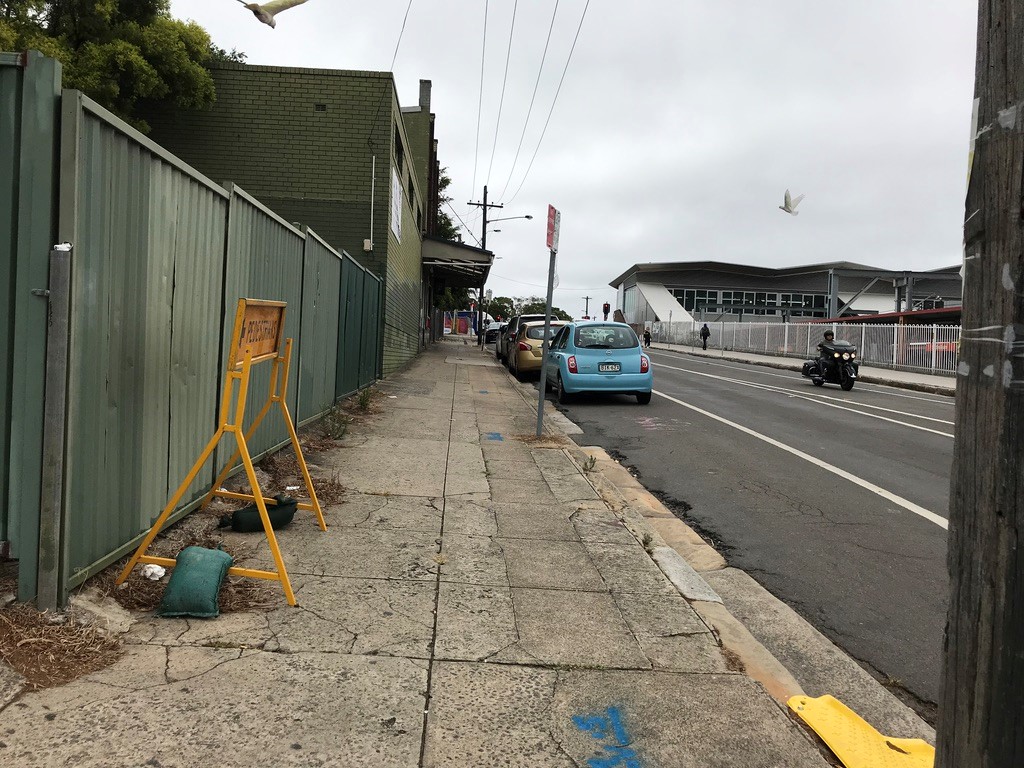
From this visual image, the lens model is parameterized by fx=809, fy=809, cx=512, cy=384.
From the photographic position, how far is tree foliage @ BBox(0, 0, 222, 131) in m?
14.7

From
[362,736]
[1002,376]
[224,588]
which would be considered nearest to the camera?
[1002,376]

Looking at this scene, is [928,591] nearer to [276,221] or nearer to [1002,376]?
[1002,376]

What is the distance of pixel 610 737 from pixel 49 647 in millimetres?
2223

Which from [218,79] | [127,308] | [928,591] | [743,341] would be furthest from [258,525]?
[743,341]

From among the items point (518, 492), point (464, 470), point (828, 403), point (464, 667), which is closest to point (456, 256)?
point (828, 403)

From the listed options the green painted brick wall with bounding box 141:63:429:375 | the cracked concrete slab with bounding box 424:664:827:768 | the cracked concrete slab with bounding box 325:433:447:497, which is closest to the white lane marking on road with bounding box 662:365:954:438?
the cracked concrete slab with bounding box 325:433:447:497

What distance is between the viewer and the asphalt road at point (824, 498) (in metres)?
4.61

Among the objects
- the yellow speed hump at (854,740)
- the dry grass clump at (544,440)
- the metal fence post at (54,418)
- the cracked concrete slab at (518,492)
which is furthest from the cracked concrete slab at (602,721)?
the dry grass clump at (544,440)

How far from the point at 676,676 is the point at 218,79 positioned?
53.4ft

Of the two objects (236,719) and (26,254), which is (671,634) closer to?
(236,719)

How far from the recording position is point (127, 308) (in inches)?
159

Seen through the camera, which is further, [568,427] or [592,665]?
[568,427]

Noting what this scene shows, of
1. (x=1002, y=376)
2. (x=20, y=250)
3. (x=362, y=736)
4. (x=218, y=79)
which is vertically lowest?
(x=362, y=736)

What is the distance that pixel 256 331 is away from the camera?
4.41 meters
